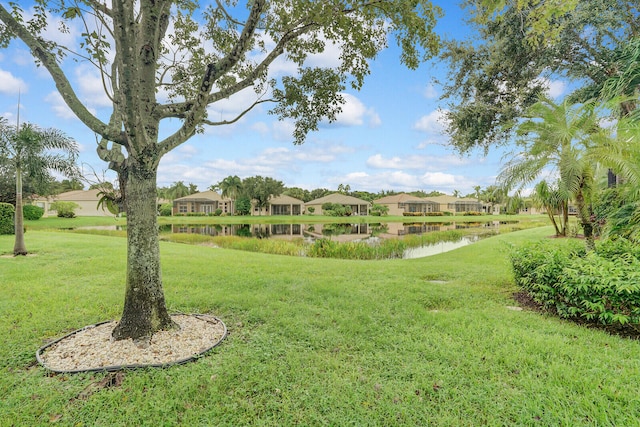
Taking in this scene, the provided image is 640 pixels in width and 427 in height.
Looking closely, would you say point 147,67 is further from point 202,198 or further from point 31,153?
point 202,198

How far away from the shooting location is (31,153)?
32.8 ft

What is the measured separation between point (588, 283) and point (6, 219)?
903 inches

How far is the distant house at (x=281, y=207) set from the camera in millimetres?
52812

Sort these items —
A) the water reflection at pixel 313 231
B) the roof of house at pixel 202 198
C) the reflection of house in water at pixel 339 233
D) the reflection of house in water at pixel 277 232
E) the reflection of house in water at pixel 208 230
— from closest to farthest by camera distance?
the reflection of house in water at pixel 339 233
the water reflection at pixel 313 231
the reflection of house in water at pixel 277 232
the reflection of house in water at pixel 208 230
the roof of house at pixel 202 198

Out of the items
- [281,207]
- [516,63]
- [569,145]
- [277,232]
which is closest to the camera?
[569,145]

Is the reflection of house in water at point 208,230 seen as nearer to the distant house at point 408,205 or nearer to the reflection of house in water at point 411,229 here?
the reflection of house in water at point 411,229

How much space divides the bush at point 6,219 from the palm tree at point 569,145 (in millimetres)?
22348

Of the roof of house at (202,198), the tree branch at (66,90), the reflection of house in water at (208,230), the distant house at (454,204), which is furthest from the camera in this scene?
the distant house at (454,204)

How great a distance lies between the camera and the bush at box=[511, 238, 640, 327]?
357cm

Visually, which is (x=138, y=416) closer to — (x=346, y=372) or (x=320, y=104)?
(x=346, y=372)

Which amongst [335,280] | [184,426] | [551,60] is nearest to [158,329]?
[184,426]

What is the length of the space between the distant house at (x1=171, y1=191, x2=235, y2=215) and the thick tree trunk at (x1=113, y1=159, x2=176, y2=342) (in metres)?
51.5

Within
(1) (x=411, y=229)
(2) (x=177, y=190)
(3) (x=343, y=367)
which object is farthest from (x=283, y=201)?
(3) (x=343, y=367)

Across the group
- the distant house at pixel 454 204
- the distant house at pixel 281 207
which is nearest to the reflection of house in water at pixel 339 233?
the distant house at pixel 281 207
